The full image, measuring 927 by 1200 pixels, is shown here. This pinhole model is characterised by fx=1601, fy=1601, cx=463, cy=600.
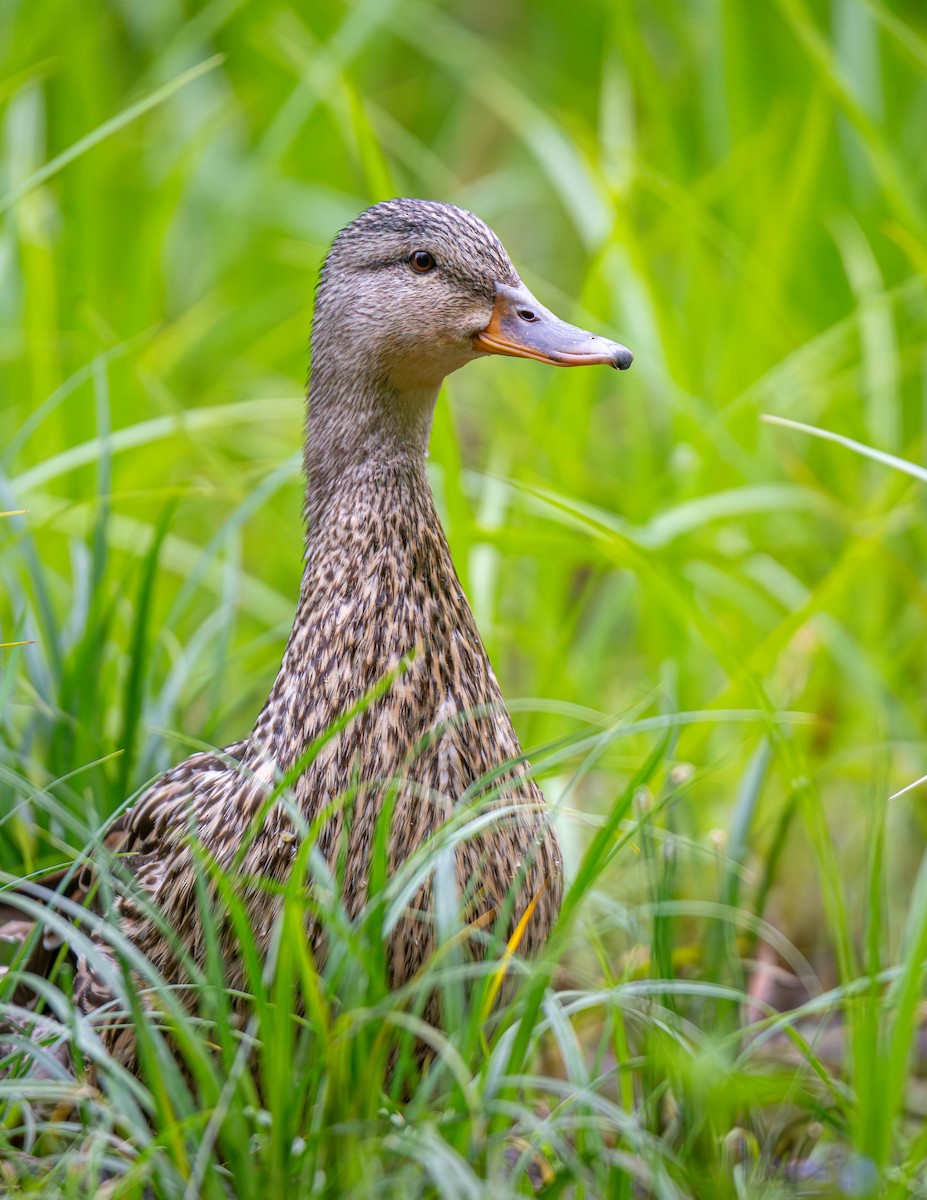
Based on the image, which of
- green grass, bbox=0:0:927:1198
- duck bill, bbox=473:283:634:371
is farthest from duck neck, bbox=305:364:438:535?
green grass, bbox=0:0:927:1198

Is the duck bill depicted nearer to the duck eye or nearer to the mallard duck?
the mallard duck

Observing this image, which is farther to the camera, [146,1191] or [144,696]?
[144,696]

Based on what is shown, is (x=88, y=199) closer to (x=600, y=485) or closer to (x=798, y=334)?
(x=600, y=485)

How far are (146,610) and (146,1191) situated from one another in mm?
1091

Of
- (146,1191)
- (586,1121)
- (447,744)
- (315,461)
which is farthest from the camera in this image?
(315,461)

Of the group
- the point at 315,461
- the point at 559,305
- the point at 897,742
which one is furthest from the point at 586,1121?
the point at 559,305

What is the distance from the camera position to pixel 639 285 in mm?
3939

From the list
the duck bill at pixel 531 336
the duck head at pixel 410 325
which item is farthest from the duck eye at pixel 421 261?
the duck bill at pixel 531 336

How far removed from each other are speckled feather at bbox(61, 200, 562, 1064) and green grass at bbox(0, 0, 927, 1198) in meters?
0.13

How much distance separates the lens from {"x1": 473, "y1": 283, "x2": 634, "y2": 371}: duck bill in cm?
237

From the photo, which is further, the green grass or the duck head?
the duck head

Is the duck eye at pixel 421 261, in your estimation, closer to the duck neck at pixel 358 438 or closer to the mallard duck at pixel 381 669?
the mallard duck at pixel 381 669

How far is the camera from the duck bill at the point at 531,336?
2.37 meters

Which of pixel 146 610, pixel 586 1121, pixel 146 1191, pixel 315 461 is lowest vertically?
pixel 146 1191
